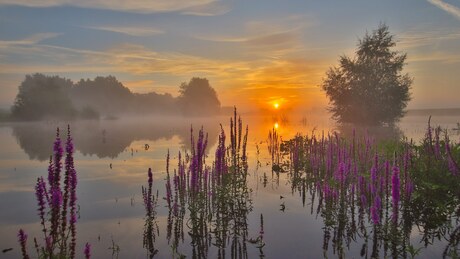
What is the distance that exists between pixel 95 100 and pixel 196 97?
1772 inches

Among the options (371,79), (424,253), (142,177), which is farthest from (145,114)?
(424,253)

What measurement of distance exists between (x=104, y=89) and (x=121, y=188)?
463ft

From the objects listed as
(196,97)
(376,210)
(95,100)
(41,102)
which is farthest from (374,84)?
(95,100)

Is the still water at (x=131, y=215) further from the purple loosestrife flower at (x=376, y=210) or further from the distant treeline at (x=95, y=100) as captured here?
the distant treeline at (x=95, y=100)

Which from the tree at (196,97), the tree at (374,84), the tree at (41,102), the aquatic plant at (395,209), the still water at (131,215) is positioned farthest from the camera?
the tree at (196,97)

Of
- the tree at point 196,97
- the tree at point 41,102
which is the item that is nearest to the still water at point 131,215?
the tree at point 41,102

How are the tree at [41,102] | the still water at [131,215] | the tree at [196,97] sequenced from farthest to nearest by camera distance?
the tree at [196,97] < the tree at [41,102] < the still water at [131,215]

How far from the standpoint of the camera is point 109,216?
1014cm

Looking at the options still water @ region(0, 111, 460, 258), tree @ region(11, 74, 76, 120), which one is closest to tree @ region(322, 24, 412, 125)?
still water @ region(0, 111, 460, 258)

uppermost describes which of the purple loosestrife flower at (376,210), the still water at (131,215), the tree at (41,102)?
the tree at (41,102)

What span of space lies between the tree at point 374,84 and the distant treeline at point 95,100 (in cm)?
6790

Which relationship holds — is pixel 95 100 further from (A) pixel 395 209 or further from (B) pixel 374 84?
(A) pixel 395 209

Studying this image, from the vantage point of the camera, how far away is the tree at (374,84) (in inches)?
1672

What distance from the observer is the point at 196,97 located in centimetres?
13400
